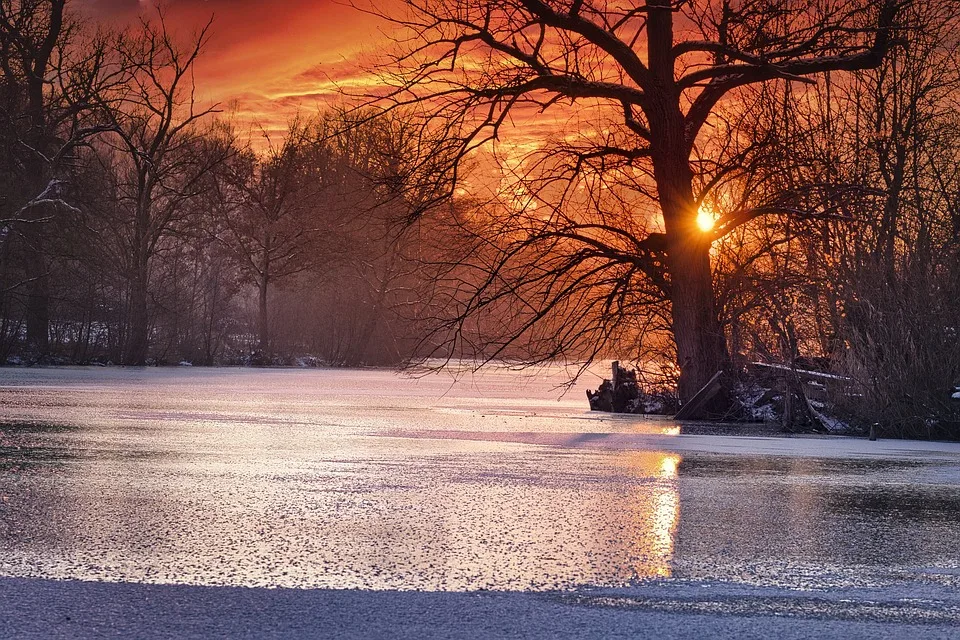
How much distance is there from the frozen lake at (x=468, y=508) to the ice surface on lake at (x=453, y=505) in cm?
2

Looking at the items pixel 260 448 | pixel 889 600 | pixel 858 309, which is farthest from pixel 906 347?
pixel 889 600

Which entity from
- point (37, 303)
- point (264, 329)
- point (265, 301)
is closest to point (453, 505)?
point (37, 303)

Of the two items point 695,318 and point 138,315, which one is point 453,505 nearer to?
point 695,318

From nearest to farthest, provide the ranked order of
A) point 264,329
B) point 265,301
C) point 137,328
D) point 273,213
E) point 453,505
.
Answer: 1. point 453,505
2. point 137,328
3. point 264,329
4. point 265,301
5. point 273,213

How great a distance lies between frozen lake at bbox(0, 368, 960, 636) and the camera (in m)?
5.00

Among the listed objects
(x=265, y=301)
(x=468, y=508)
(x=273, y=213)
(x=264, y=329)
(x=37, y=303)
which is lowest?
(x=468, y=508)

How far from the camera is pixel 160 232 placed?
3703 centimetres

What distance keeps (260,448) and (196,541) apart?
491cm

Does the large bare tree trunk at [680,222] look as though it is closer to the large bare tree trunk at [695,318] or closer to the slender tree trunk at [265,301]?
the large bare tree trunk at [695,318]

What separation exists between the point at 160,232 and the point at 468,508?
106 ft

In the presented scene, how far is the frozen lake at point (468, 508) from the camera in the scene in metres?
5.00

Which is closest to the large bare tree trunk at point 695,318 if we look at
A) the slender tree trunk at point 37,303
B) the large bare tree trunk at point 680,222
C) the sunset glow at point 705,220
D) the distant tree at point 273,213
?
the large bare tree trunk at point 680,222

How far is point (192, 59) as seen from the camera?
1465 inches

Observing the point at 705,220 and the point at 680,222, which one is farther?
the point at 705,220
